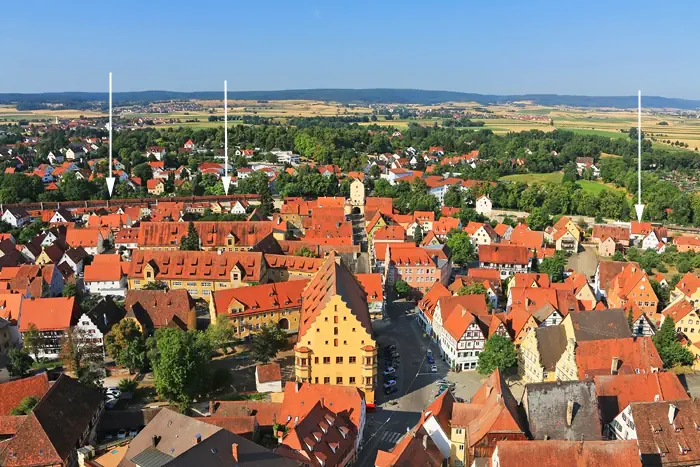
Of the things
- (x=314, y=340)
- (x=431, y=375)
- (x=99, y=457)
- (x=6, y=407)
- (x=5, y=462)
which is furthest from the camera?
(x=431, y=375)

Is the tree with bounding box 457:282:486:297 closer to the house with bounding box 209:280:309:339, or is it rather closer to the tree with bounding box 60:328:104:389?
the house with bounding box 209:280:309:339

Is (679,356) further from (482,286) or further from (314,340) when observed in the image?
(314,340)

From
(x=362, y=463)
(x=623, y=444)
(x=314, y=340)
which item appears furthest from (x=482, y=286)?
(x=623, y=444)

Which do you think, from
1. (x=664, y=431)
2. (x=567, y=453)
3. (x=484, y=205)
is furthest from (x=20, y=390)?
(x=484, y=205)

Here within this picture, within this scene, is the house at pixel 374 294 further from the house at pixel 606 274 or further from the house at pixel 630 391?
the house at pixel 606 274

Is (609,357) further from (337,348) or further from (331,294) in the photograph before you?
(331,294)

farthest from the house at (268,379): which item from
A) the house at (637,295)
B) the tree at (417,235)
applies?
the tree at (417,235)
